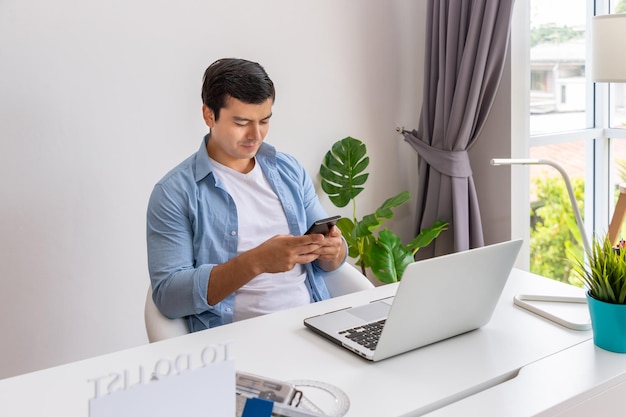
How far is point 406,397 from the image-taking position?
4.53 ft

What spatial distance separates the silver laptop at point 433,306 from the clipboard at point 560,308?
17 cm

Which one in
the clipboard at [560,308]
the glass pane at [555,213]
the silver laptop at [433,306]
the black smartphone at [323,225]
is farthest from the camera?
the glass pane at [555,213]

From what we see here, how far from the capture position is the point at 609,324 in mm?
1553

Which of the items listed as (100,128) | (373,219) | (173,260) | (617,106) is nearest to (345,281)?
(173,260)

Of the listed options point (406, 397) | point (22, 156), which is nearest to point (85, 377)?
point (406, 397)

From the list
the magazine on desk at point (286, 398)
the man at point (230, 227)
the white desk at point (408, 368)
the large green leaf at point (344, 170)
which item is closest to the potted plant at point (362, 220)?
the large green leaf at point (344, 170)

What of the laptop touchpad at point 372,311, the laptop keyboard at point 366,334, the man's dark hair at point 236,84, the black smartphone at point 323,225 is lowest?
the laptop keyboard at point 366,334

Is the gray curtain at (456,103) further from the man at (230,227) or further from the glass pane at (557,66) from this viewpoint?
the man at (230,227)

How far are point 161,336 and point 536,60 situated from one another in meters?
2.40

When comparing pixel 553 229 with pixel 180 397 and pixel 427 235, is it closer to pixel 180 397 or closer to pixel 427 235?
pixel 427 235

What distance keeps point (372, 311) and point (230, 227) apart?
545 mm

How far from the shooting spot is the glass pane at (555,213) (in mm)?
3611

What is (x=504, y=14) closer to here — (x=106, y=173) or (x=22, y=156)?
(x=106, y=173)

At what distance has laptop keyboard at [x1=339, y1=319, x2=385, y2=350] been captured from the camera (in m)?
1.60
